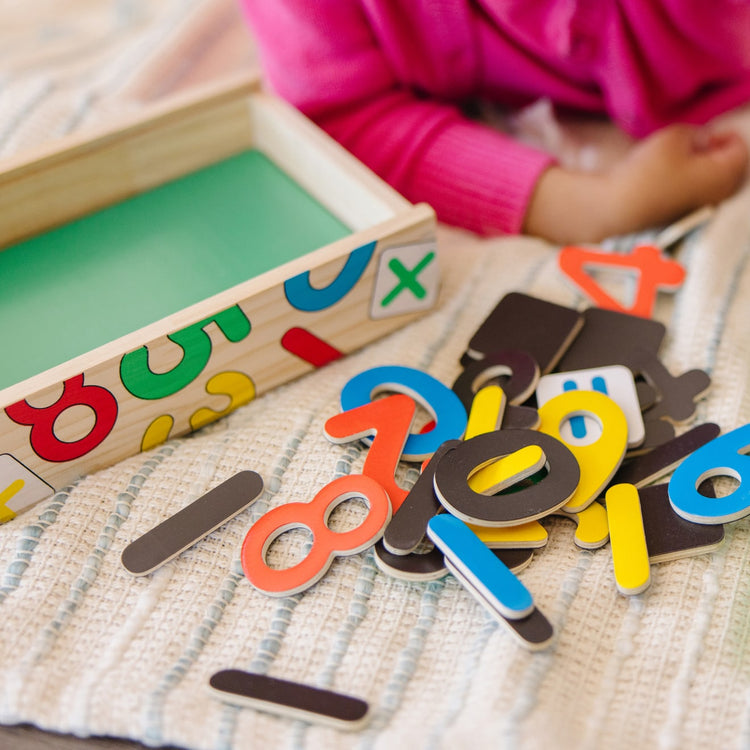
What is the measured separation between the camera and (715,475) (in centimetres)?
50

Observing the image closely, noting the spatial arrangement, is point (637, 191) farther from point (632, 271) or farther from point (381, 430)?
point (381, 430)

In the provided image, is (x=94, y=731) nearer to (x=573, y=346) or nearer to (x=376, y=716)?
(x=376, y=716)

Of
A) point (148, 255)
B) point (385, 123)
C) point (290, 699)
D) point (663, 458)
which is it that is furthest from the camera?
point (385, 123)

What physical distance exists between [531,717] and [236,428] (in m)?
0.27

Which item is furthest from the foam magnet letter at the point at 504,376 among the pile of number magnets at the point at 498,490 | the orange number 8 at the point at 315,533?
the orange number 8 at the point at 315,533

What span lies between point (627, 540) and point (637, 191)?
13.7 inches

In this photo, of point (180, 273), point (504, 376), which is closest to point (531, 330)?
point (504, 376)

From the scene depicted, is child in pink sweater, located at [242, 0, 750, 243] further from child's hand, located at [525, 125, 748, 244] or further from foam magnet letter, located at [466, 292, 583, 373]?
foam magnet letter, located at [466, 292, 583, 373]

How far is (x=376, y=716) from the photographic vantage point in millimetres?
406

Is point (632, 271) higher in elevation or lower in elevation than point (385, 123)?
lower

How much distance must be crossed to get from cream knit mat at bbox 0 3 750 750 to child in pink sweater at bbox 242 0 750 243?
9.8 inches

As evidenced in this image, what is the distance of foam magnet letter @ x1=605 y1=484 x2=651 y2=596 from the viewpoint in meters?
0.45

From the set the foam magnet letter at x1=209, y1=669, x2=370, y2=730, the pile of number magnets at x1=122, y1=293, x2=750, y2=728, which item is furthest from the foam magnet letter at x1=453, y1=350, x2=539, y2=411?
the foam magnet letter at x1=209, y1=669, x2=370, y2=730

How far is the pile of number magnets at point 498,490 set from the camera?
44 centimetres
